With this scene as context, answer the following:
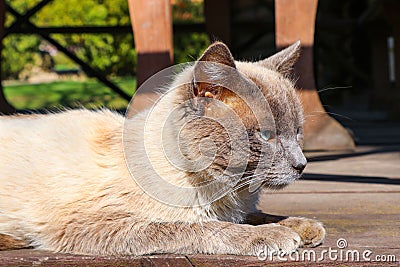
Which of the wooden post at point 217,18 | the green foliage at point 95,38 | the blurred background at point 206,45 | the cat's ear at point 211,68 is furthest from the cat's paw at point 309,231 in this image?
the green foliage at point 95,38

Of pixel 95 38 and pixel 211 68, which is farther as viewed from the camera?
pixel 95 38

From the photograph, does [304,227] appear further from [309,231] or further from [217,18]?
[217,18]

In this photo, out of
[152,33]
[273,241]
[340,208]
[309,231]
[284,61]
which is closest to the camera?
[273,241]

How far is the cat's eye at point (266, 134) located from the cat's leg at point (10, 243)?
0.83 meters

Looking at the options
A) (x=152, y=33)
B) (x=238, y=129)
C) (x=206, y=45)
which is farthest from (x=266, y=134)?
(x=206, y=45)

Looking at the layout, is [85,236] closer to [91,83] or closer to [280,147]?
[280,147]

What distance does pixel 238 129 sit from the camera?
Result: 7.65 feet

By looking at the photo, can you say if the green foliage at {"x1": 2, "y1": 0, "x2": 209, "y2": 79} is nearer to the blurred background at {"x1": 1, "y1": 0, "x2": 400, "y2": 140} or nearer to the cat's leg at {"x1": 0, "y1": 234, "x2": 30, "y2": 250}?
the blurred background at {"x1": 1, "y1": 0, "x2": 400, "y2": 140}

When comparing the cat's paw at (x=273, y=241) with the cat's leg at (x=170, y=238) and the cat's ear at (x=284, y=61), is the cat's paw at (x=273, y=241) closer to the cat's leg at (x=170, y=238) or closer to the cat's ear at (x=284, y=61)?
the cat's leg at (x=170, y=238)

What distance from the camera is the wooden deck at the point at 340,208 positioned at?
2.08 metres

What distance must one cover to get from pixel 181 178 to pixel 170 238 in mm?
211

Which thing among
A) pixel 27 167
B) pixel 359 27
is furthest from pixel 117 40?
pixel 27 167

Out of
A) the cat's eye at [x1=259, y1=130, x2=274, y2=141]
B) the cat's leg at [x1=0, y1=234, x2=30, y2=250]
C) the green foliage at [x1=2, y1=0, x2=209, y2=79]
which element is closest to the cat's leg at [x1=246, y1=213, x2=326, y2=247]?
the cat's eye at [x1=259, y1=130, x2=274, y2=141]

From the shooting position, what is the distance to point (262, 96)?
2.35 meters
